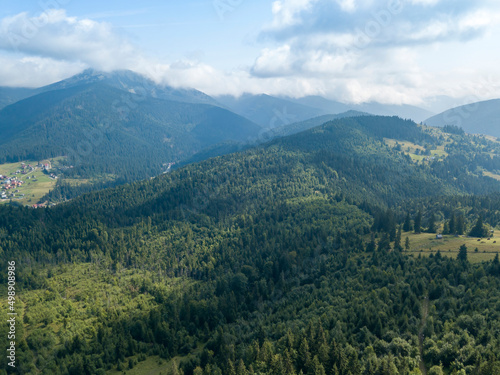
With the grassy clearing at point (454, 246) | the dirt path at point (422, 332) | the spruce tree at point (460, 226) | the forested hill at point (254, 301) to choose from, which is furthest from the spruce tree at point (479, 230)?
the dirt path at point (422, 332)

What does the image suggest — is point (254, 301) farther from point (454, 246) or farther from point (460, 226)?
point (460, 226)

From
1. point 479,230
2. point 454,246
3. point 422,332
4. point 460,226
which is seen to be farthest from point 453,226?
point 422,332

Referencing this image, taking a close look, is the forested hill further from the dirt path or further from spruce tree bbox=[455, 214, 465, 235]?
spruce tree bbox=[455, 214, 465, 235]

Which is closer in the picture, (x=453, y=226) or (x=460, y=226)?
(x=460, y=226)

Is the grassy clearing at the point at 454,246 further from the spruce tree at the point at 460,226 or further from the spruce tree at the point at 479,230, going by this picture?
the spruce tree at the point at 460,226

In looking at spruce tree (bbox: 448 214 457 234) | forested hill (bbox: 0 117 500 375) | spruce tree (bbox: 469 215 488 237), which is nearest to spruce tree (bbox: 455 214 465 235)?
spruce tree (bbox: 448 214 457 234)

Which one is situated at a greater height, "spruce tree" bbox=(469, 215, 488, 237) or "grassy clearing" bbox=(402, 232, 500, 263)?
"spruce tree" bbox=(469, 215, 488, 237)

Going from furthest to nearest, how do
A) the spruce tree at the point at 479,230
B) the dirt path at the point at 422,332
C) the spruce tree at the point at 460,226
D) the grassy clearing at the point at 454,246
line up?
the spruce tree at the point at 460,226 → the spruce tree at the point at 479,230 → the grassy clearing at the point at 454,246 → the dirt path at the point at 422,332

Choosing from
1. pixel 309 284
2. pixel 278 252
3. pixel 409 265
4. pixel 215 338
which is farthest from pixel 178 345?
pixel 409 265

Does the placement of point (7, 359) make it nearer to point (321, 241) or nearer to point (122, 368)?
point (122, 368)

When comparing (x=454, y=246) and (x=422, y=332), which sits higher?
(x=454, y=246)
